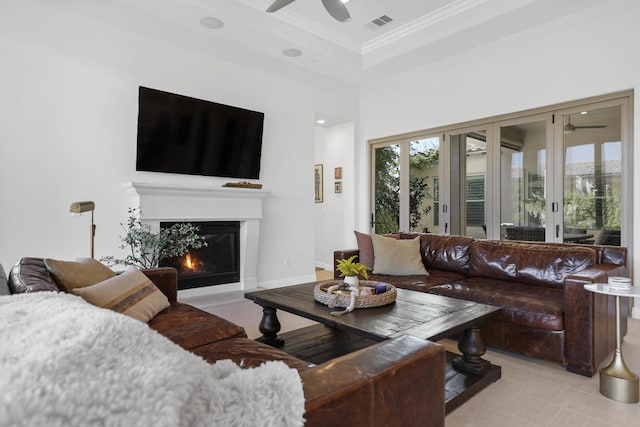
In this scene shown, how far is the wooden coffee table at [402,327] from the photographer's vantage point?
6.52 feet

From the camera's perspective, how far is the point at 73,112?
3.71 metres

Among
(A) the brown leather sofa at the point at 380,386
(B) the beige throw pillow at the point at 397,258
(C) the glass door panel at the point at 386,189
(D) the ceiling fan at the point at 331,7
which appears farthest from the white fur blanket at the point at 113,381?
(C) the glass door panel at the point at 386,189

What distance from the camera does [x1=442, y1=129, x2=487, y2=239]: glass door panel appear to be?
5.05 meters

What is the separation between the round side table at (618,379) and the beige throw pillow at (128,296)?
246cm

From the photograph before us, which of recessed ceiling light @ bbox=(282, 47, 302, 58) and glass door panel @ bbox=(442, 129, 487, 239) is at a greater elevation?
recessed ceiling light @ bbox=(282, 47, 302, 58)

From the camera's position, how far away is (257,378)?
72 cm

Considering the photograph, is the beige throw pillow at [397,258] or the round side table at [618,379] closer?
the round side table at [618,379]

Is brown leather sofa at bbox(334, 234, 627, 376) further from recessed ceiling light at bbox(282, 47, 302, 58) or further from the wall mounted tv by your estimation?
recessed ceiling light at bbox(282, 47, 302, 58)

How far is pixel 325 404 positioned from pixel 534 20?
15.6 ft

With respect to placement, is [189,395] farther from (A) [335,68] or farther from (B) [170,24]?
(A) [335,68]

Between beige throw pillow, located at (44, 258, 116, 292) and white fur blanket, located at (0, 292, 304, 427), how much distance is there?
51.7 inches

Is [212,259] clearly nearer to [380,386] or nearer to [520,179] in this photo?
[520,179]

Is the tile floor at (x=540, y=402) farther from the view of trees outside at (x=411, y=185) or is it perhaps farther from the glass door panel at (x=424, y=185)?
the view of trees outside at (x=411, y=185)

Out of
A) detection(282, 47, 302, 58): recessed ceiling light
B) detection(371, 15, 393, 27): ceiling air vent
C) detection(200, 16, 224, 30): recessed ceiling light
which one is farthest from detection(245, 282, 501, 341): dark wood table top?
detection(371, 15, 393, 27): ceiling air vent
